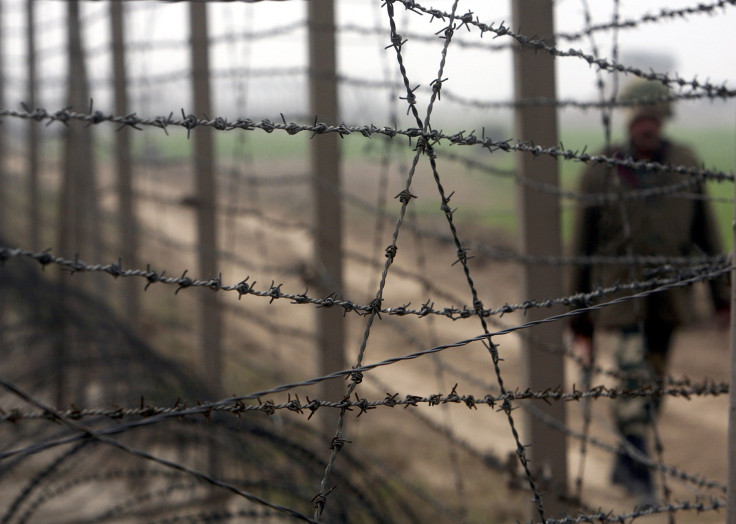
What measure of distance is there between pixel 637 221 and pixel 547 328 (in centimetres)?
139

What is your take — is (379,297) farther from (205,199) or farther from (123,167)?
(123,167)

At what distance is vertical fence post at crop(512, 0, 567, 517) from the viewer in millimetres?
2719

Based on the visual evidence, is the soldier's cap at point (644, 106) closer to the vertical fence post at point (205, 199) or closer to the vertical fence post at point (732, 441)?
the vertical fence post at point (205, 199)

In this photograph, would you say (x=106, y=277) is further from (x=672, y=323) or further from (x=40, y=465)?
(x=672, y=323)

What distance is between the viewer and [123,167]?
17.6 feet

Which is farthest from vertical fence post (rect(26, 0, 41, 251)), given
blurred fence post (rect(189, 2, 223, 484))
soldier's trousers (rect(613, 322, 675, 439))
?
soldier's trousers (rect(613, 322, 675, 439))

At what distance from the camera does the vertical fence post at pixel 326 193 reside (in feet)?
11.3

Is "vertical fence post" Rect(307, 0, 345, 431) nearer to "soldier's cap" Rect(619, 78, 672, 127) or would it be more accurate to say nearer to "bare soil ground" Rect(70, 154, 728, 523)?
"bare soil ground" Rect(70, 154, 728, 523)

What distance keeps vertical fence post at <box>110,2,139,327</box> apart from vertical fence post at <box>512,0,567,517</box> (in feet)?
9.56

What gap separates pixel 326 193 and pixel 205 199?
37.8 inches

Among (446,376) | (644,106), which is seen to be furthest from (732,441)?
(446,376)

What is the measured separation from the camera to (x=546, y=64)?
2.70 m

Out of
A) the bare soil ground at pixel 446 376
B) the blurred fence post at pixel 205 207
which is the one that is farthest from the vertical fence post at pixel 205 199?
the bare soil ground at pixel 446 376

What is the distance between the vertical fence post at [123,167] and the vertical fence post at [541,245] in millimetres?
2914
